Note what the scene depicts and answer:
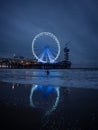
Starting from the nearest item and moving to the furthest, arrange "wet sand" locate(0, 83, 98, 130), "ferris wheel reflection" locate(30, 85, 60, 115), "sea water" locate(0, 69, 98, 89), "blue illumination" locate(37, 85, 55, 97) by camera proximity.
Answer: "wet sand" locate(0, 83, 98, 130) < "ferris wheel reflection" locate(30, 85, 60, 115) < "blue illumination" locate(37, 85, 55, 97) < "sea water" locate(0, 69, 98, 89)

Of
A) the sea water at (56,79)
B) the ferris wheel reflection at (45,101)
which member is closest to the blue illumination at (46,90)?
the ferris wheel reflection at (45,101)

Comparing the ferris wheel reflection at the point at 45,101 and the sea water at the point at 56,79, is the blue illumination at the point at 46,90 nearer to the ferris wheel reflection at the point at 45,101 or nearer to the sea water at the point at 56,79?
the ferris wheel reflection at the point at 45,101

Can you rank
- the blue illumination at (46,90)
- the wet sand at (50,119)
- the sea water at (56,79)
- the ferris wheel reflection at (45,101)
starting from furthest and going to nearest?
the sea water at (56,79), the blue illumination at (46,90), the ferris wheel reflection at (45,101), the wet sand at (50,119)

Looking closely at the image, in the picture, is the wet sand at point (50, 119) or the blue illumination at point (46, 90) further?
the blue illumination at point (46, 90)

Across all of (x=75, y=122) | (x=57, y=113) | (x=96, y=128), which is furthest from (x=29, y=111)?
(x=96, y=128)

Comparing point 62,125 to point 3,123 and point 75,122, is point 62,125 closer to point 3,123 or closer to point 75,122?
point 75,122

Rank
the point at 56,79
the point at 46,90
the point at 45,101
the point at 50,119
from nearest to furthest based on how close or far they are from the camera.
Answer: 1. the point at 50,119
2. the point at 45,101
3. the point at 46,90
4. the point at 56,79

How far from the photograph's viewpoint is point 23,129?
7.10 metres

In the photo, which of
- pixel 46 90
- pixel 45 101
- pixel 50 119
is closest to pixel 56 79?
pixel 46 90

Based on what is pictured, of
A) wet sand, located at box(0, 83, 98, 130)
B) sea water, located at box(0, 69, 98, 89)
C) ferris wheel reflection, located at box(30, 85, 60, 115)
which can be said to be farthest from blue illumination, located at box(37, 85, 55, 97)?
wet sand, located at box(0, 83, 98, 130)

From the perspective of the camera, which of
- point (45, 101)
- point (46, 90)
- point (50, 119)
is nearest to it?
point (50, 119)

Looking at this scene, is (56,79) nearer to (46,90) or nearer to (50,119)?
(46,90)

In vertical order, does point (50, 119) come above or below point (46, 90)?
above

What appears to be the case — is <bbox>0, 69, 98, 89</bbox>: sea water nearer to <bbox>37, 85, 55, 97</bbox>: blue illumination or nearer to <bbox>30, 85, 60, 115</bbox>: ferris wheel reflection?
<bbox>37, 85, 55, 97</bbox>: blue illumination
